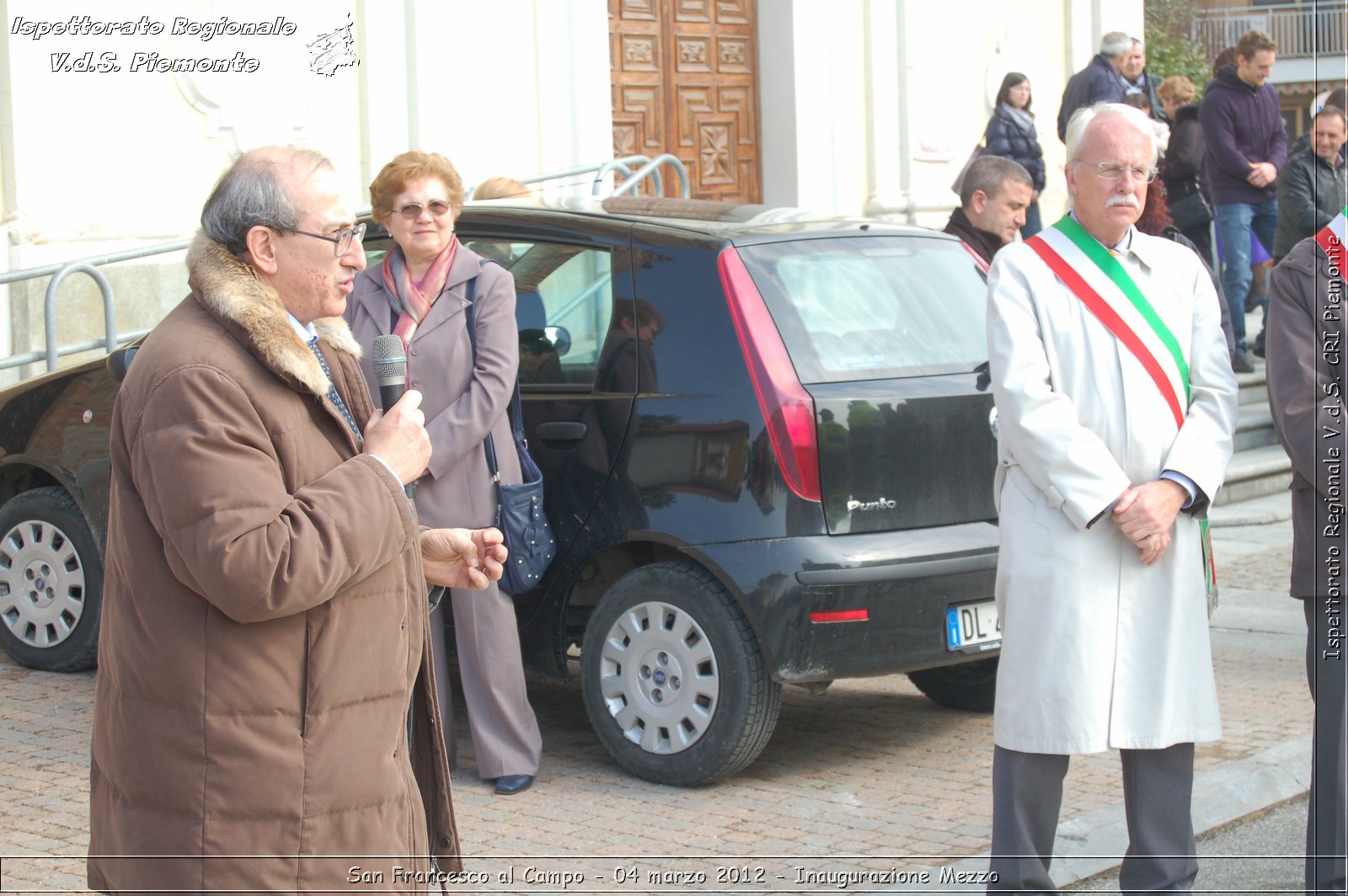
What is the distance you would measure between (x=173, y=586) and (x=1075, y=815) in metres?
3.25

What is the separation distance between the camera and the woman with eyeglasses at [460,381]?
17.2ft

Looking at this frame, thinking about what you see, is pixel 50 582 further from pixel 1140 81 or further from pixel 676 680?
pixel 1140 81

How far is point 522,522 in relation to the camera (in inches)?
206

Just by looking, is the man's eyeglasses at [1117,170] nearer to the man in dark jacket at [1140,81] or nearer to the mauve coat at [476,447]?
the mauve coat at [476,447]

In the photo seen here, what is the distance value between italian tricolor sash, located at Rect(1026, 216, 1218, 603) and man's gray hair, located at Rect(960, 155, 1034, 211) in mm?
3052

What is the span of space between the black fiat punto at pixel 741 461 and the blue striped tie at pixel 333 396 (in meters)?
2.16

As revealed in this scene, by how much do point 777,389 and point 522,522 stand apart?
906 millimetres

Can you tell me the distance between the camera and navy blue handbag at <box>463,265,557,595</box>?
5.23 meters

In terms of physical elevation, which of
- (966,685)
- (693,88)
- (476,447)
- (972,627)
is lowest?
(966,685)

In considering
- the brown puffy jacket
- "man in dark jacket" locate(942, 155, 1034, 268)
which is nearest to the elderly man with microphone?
the brown puffy jacket

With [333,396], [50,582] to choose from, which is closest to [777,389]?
[333,396]

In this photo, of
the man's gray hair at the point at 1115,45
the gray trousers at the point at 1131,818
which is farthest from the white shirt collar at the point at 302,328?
the man's gray hair at the point at 1115,45

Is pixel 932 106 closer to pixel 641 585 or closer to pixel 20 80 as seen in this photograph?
pixel 20 80

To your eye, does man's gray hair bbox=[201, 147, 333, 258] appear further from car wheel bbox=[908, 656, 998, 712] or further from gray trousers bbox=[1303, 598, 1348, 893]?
car wheel bbox=[908, 656, 998, 712]
